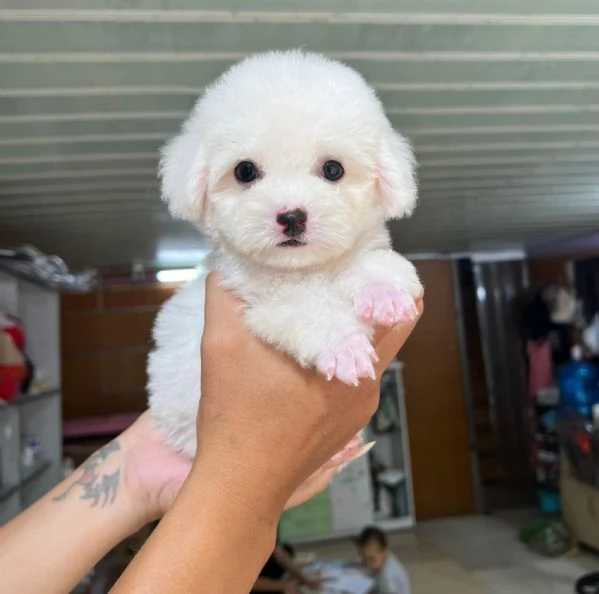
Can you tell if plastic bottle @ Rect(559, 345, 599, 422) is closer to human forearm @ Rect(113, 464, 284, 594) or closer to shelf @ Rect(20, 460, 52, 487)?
shelf @ Rect(20, 460, 52, 487)

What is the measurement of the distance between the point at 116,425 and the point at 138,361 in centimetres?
73

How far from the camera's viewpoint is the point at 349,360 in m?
0.78

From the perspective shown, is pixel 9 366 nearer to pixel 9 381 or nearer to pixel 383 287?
pixel 9 381

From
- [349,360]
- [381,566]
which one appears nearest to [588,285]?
[381,566]

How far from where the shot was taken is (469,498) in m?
5.10

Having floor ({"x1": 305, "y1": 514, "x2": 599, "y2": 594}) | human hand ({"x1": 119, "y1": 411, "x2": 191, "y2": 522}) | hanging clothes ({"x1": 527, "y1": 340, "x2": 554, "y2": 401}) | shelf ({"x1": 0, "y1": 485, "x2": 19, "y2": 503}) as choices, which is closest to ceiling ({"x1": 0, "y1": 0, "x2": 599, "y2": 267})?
human hand ({"x1": 119, "y1": 411, "x2": 191, "y2": 522})

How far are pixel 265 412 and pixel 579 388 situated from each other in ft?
12.5

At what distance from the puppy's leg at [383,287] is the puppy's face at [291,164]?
0.04 m

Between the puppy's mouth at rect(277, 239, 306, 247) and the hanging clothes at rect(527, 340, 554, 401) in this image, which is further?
the hanging clothes at rect(527, 340, 554, 401)

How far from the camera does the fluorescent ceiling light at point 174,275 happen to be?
482 cm

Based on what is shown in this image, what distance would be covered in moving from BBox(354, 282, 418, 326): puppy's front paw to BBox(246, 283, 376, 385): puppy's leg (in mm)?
17

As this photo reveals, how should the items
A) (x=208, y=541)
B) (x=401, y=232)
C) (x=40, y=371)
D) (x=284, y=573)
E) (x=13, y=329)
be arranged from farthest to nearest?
(x=401, y=232)
(x=40, y=371)
(x=284, y=573)
(x=13, y=329)
(x=208, y=541)

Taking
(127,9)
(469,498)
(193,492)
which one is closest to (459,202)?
(127,9)

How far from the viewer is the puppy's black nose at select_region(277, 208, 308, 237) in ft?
2.75
